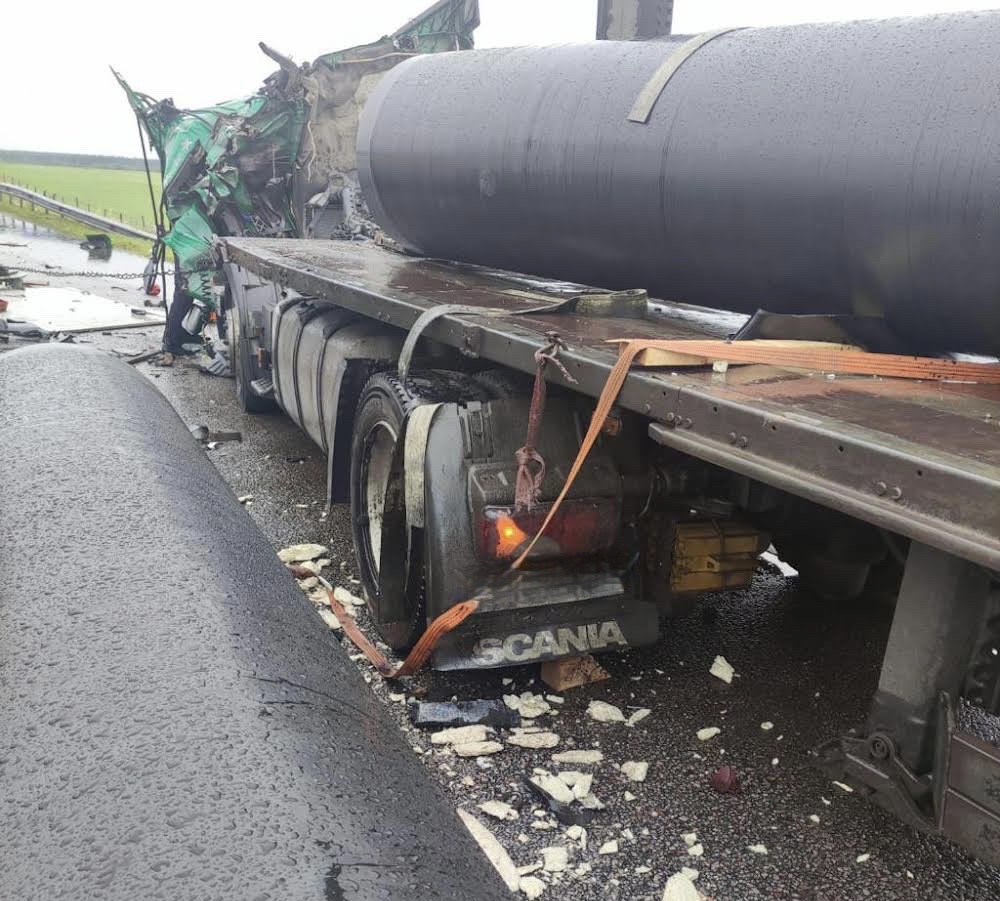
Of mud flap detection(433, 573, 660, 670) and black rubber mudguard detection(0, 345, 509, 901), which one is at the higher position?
black rubber mudguard detection(0, 345, 509, 901)

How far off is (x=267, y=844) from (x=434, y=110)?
4276 millimetres

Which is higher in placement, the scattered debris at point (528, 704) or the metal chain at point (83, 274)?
the scattered debris at point (528, 704)

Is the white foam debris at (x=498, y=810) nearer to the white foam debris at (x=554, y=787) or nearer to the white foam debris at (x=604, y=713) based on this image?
the white foam debris at (x=554, y=787)

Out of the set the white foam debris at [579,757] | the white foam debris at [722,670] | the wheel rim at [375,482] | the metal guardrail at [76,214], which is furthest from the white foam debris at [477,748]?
the metal guardrail at [76,214]

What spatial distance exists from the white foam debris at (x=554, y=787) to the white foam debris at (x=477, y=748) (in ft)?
0.71

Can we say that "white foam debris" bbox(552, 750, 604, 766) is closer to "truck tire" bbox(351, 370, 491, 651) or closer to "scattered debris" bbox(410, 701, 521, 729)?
"scattered debris" bbox(410, 701, 521, 729)

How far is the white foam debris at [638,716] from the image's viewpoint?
11.2ft

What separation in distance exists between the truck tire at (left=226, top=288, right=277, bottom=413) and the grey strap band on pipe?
16.6ft

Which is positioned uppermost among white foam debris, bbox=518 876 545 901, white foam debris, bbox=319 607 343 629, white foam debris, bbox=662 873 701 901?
white foam debris, bbox=662 873 701 901

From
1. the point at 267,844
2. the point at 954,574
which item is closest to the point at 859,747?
the point at 954,574

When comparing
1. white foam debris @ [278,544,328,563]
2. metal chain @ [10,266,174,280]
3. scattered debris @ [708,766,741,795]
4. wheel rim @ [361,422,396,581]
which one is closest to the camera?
scattered debris @ [708,766,741,795]

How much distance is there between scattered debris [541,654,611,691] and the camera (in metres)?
3.59

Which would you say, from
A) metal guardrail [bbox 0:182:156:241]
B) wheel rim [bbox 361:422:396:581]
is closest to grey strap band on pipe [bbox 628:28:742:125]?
wheel rim [bbox 361:422:396:581]

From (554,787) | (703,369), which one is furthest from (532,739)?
(703,369)
